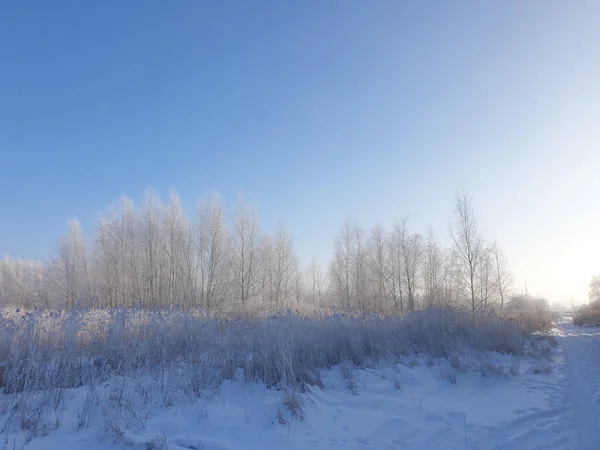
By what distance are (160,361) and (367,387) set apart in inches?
121

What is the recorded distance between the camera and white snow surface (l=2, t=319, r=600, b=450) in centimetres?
333

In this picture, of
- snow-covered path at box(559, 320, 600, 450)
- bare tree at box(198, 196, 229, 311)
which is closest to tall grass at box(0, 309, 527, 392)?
snow-covered path at box(559, 320, 600, 450)

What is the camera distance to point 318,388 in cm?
505

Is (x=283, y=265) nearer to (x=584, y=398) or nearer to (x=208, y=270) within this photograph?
(x=208, y=270)

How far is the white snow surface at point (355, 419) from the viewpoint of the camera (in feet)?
10.9

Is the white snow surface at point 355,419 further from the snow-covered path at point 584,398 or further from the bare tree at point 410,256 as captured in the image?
the bare tree at point 410,256


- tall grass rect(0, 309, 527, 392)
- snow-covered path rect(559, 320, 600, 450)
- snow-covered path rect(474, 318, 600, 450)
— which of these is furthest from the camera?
tall grass rect(0, 309, 527, 392)

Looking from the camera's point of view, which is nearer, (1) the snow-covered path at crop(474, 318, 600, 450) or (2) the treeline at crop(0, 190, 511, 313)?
(1) the snow-covered path at crop(474, 318, 600, 450)

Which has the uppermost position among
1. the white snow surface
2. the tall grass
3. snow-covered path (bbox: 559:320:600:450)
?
the tall grass

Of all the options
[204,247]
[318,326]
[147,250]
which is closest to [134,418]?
[318,326]

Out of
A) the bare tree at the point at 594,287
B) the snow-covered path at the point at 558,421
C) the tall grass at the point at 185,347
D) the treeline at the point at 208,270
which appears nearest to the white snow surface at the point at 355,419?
the snow-covered path at the point at 558,421

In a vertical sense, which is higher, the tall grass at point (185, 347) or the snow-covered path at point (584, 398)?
the tall grass at point (185, 347)

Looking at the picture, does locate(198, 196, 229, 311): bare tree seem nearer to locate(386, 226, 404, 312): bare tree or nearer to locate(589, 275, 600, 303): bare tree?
locate(386, 226, 404, 312): bare tree

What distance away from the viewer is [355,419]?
418 centimetres
